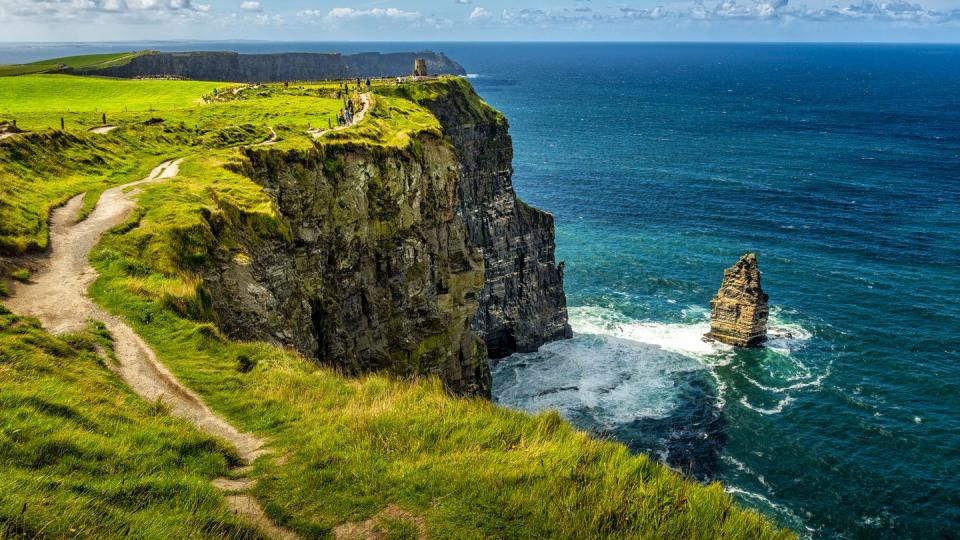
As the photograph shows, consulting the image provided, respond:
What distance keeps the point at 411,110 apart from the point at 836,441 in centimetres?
4445

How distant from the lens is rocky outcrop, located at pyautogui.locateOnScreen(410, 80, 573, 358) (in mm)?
69188

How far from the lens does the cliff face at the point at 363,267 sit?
31.3 metres

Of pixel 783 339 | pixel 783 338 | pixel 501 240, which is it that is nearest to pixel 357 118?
pixel 501 240

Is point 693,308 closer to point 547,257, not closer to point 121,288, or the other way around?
point 547,257

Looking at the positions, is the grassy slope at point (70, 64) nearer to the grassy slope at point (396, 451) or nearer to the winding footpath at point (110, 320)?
the winding footpath at point (110, 320)

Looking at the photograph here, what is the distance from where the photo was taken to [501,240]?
70438mm

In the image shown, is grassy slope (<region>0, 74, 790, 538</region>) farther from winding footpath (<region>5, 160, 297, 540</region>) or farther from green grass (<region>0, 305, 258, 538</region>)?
green grass (<region>0, 305, 258, 538</region>)

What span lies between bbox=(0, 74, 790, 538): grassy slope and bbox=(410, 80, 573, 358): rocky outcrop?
1729 inches

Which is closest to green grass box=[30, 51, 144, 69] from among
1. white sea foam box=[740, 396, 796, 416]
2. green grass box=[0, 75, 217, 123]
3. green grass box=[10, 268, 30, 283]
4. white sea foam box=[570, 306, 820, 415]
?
green grass box=[0, 75, 217, 123]

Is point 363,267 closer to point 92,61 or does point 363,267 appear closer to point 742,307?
point 742,307

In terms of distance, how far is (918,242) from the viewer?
93500mm

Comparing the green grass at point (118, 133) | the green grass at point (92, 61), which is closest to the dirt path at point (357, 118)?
the green grass at point (118, 133)

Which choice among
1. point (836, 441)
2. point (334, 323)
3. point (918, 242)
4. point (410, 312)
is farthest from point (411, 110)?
point (918, 242)

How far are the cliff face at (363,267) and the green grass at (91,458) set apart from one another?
391 inches
